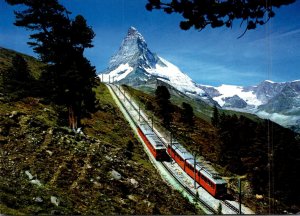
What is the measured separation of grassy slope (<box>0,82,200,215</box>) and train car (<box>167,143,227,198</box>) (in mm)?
14034

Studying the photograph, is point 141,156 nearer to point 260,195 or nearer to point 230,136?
point 260,195

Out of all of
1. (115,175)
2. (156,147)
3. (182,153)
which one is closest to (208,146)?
(156,147)

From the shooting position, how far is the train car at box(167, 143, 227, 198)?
3531 centimetres

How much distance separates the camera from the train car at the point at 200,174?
35312mm

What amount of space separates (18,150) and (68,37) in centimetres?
1323

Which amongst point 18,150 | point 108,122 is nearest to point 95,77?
point 18,150

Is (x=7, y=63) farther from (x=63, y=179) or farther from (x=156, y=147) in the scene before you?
(x=63, y=179)

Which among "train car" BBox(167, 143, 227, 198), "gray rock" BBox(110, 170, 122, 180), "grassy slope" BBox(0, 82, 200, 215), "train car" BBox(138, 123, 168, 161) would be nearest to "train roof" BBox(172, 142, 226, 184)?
"train car" BBox(167, 143, 227, 198)

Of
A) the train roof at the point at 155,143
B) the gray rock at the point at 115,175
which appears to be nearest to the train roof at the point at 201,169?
the train roof at the point at 155,143

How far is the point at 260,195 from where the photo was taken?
38.8 meters

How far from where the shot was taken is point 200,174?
3881cm

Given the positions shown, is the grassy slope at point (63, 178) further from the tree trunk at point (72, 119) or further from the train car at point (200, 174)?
the train car at point (200, 174)

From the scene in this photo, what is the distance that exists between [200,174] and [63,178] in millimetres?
24452

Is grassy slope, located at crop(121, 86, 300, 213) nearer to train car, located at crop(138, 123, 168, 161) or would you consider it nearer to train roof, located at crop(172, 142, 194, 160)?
train roof, located at crop(172, 142, 194, 160)
